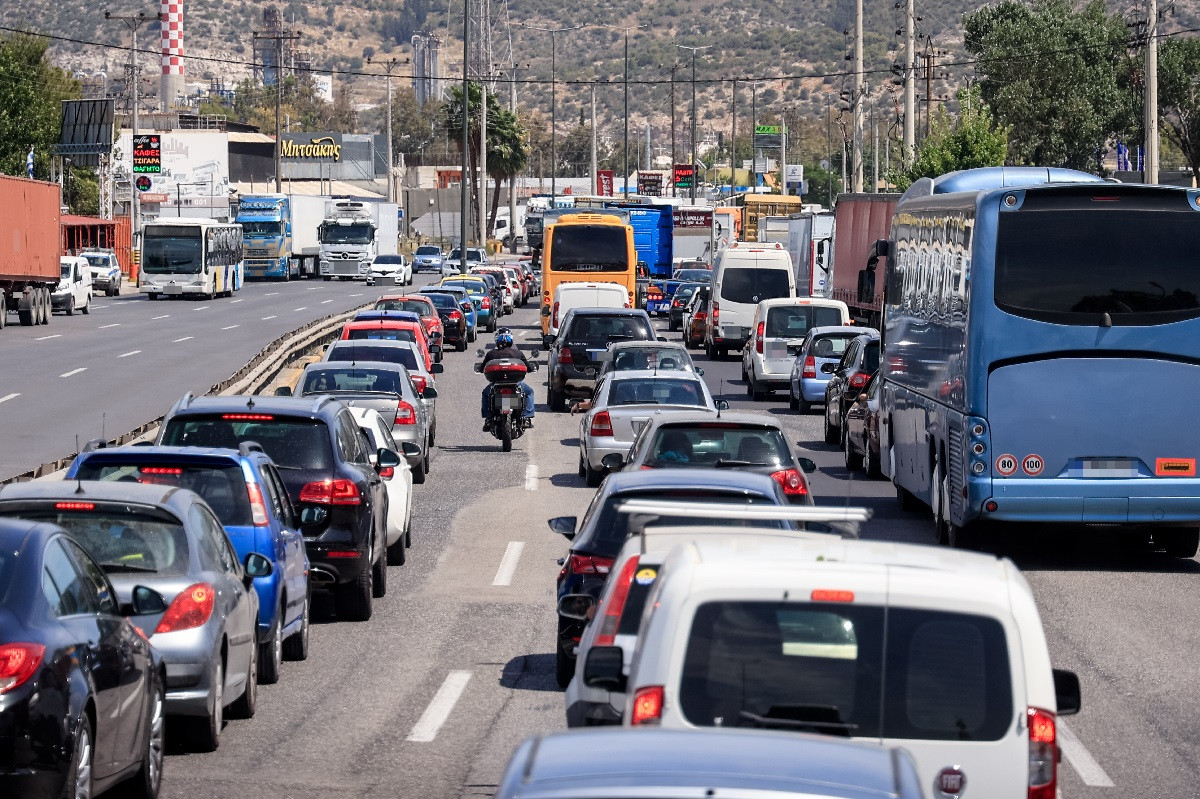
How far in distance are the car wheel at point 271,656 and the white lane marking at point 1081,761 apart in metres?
4.65

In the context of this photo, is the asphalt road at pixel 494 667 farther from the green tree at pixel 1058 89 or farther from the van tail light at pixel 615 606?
the green tree at pixel 1058 89

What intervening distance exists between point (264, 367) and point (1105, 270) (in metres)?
20.9

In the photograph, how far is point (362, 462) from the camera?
15.4 meters

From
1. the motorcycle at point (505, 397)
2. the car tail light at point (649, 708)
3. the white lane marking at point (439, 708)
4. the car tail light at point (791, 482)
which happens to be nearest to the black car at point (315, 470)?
the white lane marking at point (439, 708)

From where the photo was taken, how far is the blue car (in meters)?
11.7

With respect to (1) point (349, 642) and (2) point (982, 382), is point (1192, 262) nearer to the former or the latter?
(2) point (982, 382)

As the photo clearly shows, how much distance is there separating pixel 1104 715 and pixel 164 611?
5474 millimetres

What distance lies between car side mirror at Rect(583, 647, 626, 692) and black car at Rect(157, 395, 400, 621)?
730 cm

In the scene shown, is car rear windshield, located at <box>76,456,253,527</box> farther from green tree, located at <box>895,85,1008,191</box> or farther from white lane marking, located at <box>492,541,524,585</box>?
green tree, located at <box>895,85,1008,191</box>

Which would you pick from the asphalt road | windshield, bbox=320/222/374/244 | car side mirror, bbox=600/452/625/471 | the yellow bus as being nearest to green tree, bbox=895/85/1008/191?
the yellow bus

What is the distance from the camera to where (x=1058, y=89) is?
83.2 metres

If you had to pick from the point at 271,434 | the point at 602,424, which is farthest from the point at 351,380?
the point at 271,434

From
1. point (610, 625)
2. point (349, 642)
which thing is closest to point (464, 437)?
point (349, 642)

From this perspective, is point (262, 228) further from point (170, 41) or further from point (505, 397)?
point (170, 41)
